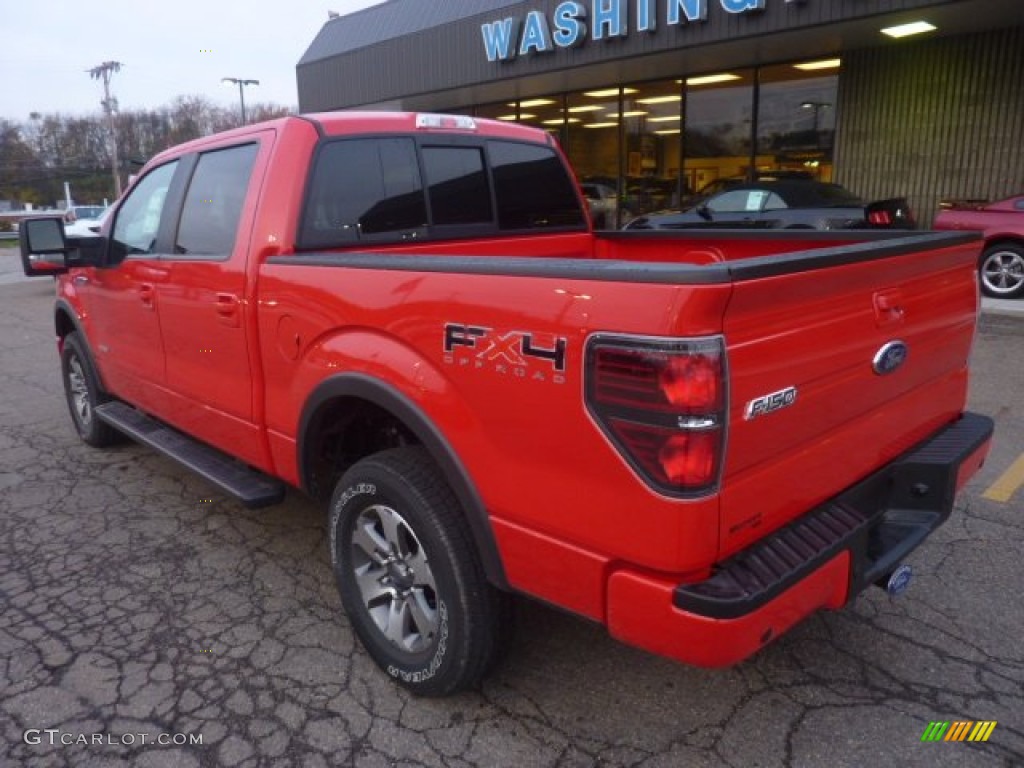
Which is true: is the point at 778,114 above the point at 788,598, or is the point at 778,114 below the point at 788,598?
above

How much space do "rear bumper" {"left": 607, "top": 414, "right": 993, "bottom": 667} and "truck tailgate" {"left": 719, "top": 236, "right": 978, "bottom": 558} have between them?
6 cm

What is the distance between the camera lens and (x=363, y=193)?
10.8 feet

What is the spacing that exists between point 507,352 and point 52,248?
337 cm

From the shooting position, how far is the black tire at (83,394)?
498 centimetres

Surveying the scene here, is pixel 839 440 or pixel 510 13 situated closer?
pixel 839 440

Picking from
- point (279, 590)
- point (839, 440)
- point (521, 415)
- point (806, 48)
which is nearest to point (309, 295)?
point (521, 415)

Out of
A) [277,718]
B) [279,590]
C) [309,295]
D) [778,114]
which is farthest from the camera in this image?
[778,114]

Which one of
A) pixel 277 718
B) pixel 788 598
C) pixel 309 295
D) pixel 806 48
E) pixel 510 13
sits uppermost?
pixel 510 13

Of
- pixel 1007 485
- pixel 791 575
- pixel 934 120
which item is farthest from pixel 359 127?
pixel 934 120

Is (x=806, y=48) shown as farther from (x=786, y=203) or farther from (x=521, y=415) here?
(x=521, y=415)

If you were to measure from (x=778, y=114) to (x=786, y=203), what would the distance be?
4316mm

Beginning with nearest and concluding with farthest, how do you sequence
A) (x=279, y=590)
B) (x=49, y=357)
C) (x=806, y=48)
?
(x=279, y=590) → (x=49, y=357) → (x=806, y=48)

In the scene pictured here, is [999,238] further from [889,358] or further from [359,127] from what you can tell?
[359,127]

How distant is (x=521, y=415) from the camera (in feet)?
6.72
